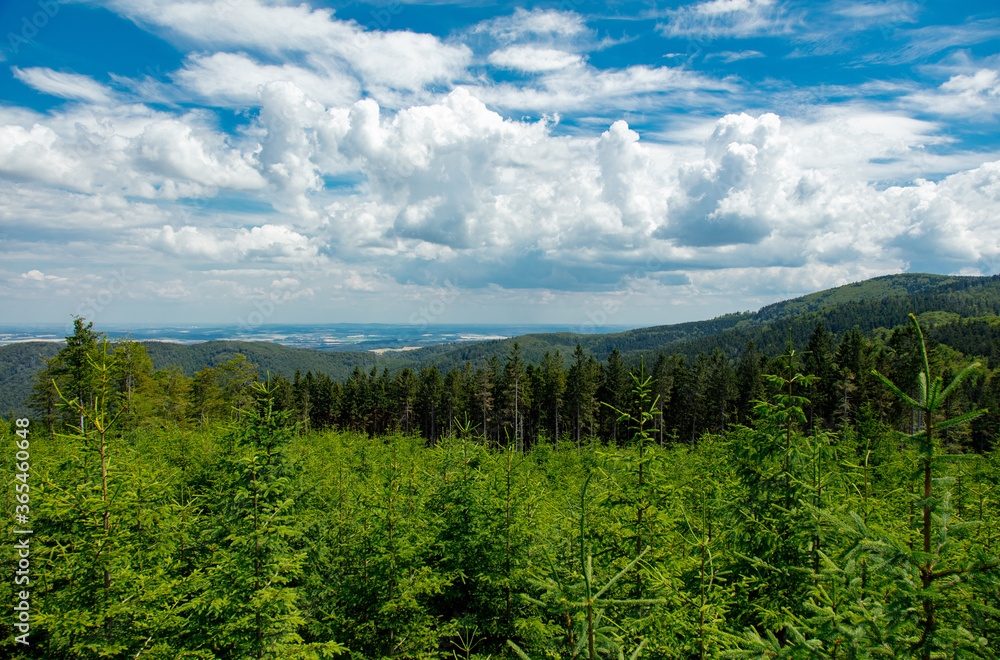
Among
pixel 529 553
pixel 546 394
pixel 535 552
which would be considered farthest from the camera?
pixel 546 394

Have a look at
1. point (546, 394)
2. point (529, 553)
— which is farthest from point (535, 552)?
point (546, 394)

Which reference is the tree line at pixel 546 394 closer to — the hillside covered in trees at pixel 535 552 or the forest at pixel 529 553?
the forest at pixel 529 553

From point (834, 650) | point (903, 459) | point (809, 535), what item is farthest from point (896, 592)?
point (903, 459)

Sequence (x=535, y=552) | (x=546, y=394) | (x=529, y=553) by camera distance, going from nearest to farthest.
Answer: (x=535, y=552) → (x=529, y=553) → (x=546, y=394)

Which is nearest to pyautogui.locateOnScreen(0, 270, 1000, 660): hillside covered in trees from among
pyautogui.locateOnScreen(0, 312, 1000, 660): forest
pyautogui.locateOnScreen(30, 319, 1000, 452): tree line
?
pyautogui.locateOnScreen(0, 312, 1000, 660): forest

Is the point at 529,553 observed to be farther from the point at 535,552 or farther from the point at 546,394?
the point at 546,394

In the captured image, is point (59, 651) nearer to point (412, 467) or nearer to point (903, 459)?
point (412, 467)

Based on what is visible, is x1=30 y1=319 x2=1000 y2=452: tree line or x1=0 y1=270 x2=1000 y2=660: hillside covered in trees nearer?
x1=0 y1=270 x2=1000 y2=660: hillside covered in trees

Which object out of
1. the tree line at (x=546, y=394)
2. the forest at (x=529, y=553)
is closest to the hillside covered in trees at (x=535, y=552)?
the forest at (x=529, y=553)

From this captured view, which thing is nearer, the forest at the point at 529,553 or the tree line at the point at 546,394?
the forest at the point at 529,553

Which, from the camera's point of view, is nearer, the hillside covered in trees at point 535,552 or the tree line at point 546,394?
the hillside covered in trees at point 535,552

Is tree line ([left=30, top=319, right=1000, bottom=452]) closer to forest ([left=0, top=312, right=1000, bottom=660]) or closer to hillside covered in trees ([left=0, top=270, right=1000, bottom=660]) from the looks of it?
forest ([left=0, top=312, right=1000, bottom=660])

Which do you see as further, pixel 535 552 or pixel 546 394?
pixel 546 394

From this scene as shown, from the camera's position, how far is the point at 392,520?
10531 mm
